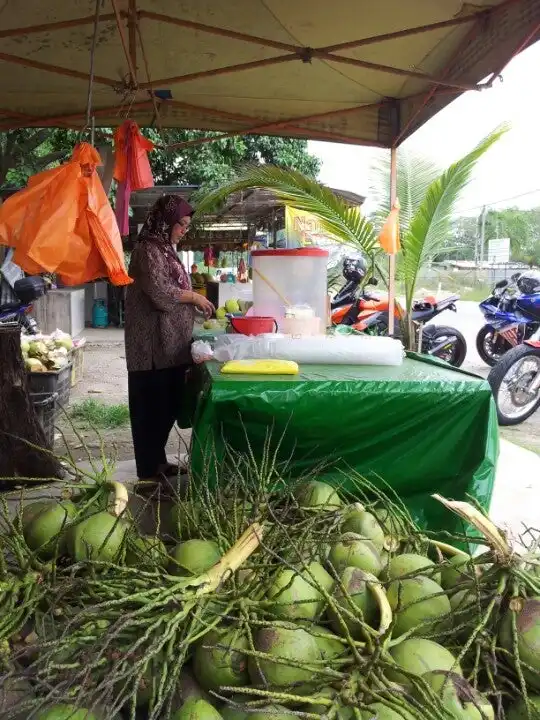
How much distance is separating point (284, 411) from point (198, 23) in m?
2.40

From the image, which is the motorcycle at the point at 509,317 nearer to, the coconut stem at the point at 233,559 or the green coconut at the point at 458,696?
the coconut stem at the point at 233,559

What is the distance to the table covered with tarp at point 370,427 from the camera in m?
2.30

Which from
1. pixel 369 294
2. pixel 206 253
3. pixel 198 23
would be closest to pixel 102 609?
pixel 198 23

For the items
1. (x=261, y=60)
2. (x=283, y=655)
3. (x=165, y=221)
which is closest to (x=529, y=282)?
(x=261, y=60)

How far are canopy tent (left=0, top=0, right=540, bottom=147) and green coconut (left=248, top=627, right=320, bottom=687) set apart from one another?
2593 millimetres

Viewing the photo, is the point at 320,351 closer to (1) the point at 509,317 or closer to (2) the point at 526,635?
(2) the point at 526,635

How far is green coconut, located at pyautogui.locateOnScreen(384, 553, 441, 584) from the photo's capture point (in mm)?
1324

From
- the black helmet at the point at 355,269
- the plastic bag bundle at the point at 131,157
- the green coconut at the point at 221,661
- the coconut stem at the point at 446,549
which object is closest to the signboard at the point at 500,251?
the black helmet at the point at 355,269

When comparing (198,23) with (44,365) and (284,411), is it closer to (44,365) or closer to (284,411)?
(284,411)

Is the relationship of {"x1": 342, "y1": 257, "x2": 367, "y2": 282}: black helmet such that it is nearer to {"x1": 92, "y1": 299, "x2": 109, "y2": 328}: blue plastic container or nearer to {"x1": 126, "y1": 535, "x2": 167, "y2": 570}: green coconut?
{"x1": 92, "y1": 299, "x2": 109, "y2": 328}: blue plastic container

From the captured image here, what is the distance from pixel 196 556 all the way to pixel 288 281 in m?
2.78

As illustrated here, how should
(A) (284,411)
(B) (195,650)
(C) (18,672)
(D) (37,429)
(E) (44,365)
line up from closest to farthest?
(C) (18,672), (B) (195,650), (A) (284,411), (D) (37,429), (E) (44,365)

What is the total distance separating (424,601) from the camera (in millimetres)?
1222

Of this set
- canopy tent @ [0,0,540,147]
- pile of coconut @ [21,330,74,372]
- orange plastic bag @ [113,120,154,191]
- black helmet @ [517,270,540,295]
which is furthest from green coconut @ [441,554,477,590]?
black helmet @ [517,270,540,295]
